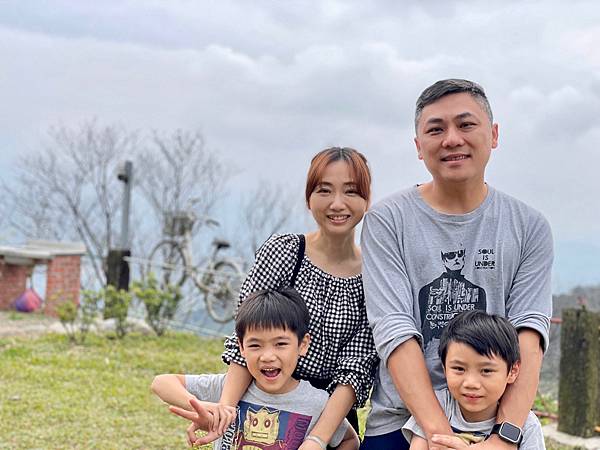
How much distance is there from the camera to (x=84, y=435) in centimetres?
561

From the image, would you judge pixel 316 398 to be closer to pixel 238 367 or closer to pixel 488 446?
pixel 238 367

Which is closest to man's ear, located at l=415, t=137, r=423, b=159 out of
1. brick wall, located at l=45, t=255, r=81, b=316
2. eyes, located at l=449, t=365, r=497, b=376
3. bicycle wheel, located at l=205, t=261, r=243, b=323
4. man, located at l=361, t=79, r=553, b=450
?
man, located at l=361, t=79, r=553, b=450

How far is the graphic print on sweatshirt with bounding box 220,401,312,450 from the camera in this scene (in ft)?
8.04

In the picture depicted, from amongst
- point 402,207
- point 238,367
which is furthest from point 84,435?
point 402,207

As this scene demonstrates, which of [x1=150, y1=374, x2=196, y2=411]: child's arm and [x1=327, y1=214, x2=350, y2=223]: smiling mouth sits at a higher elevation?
[x1=327, y1=214, x2=350, y2=223]: smiling mouth

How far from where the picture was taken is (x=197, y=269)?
11.0 metres

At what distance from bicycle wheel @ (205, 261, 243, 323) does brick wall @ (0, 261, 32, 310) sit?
3977mm

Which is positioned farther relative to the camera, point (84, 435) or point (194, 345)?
point (194, 345)

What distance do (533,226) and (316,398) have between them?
2.88ft

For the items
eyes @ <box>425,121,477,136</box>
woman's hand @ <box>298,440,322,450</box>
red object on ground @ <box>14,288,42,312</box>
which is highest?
eyes @ <box>425,121,477,136</box>

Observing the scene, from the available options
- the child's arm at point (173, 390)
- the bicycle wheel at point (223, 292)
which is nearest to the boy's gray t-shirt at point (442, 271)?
the child's arm at point (173, 390)

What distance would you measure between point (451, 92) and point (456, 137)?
148 mm

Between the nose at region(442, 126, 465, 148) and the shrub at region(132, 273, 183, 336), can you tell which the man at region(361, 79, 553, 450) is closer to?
the nose at region(442, 126, 465, 148)

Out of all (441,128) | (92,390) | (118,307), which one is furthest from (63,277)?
(441,128)
